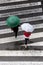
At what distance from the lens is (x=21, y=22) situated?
7.52 meters

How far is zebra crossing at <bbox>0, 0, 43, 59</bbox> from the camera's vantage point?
5923 mm

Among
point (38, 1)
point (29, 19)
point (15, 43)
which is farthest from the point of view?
point (38, 1)

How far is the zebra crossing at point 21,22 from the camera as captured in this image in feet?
19.4

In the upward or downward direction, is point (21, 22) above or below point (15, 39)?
above

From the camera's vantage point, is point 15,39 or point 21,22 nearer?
point 15,39

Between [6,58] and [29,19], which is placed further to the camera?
[29,19]

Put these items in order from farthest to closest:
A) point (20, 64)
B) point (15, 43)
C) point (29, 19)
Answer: point (29, 19) < point (15, 43) < point (20, 64)

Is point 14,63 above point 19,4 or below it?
below

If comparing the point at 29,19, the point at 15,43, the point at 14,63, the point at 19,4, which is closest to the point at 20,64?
the point at 14,63

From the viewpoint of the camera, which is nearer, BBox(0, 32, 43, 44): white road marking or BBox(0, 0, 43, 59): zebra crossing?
BBox(0, 0, 43, 59): zebra crossing

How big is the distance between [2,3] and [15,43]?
3.16 metres

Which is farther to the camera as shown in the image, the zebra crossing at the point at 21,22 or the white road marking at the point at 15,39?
the white road marking at the point at 15,39

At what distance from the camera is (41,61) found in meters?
5.46

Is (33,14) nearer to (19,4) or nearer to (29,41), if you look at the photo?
(19,4)
